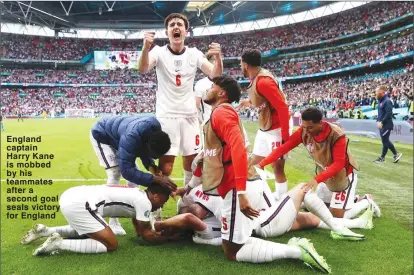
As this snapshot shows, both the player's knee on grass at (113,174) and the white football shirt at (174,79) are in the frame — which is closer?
the player's knee on grass at (113,174)

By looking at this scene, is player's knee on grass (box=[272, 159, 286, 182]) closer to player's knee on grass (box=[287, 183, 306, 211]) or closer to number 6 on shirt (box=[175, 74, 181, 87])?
player's knee on grass (box=[287, 183, 306, 211])

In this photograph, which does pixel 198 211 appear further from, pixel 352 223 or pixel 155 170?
pixel 352 223

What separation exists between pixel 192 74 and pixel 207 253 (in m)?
2.36

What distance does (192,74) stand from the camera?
16.6ft

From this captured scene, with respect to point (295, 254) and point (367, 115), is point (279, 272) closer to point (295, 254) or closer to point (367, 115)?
point (295, 254)

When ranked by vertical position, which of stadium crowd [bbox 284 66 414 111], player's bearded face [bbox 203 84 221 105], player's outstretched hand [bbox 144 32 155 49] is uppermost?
stadium crowd [bbox 284 66 414 111]

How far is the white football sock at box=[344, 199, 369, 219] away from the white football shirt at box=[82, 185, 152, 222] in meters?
2.72

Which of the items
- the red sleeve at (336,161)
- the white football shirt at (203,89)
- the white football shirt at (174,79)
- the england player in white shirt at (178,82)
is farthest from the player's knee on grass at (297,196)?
the white football shirt at (203,89)

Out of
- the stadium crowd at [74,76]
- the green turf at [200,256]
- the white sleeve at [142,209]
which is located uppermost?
the stadium crowd at [74,76]

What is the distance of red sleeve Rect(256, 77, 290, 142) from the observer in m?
4.88

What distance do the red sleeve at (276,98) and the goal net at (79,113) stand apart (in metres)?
44.2

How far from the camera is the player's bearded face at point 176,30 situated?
15.7 ft

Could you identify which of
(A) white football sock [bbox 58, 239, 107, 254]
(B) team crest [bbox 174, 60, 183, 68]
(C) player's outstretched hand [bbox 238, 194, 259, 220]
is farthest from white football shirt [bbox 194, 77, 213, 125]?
(C) player's outstretched hand [bbox 238, 194, 259, 220]

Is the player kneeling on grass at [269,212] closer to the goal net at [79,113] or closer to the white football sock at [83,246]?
the white football sock at [83,246]
